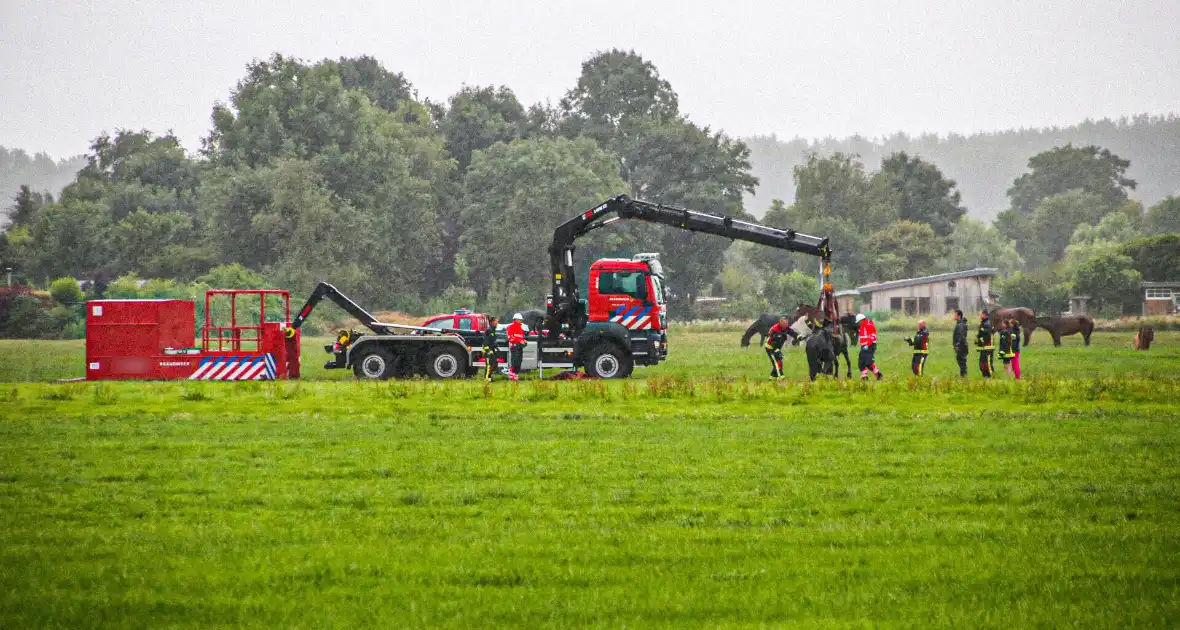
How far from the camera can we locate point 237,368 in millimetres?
31656

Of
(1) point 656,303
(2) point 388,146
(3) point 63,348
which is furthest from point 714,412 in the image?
(2) point 388,146

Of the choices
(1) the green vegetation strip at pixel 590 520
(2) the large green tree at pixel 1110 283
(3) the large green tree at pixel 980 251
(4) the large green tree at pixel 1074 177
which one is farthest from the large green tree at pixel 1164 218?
(1) the green vegetation strip at pixel 590 520

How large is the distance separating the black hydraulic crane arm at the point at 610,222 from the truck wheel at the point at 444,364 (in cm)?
303

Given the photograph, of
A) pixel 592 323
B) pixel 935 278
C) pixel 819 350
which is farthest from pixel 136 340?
pixel 935 278

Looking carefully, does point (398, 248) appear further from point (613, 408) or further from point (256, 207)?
point (613, 408)

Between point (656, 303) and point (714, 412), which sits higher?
point (656, 303)

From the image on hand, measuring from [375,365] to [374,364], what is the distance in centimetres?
4

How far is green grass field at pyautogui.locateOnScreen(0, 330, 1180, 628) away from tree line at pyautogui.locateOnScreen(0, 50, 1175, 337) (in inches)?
2140

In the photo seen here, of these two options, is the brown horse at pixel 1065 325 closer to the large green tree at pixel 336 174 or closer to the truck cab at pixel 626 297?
the truck cab at pixel 626 297

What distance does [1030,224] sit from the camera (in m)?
154

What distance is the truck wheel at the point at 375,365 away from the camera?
3183 centimetres

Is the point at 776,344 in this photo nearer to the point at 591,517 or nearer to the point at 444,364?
the point at 444,364

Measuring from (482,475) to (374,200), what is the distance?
68.1 m

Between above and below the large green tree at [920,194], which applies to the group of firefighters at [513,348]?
below
